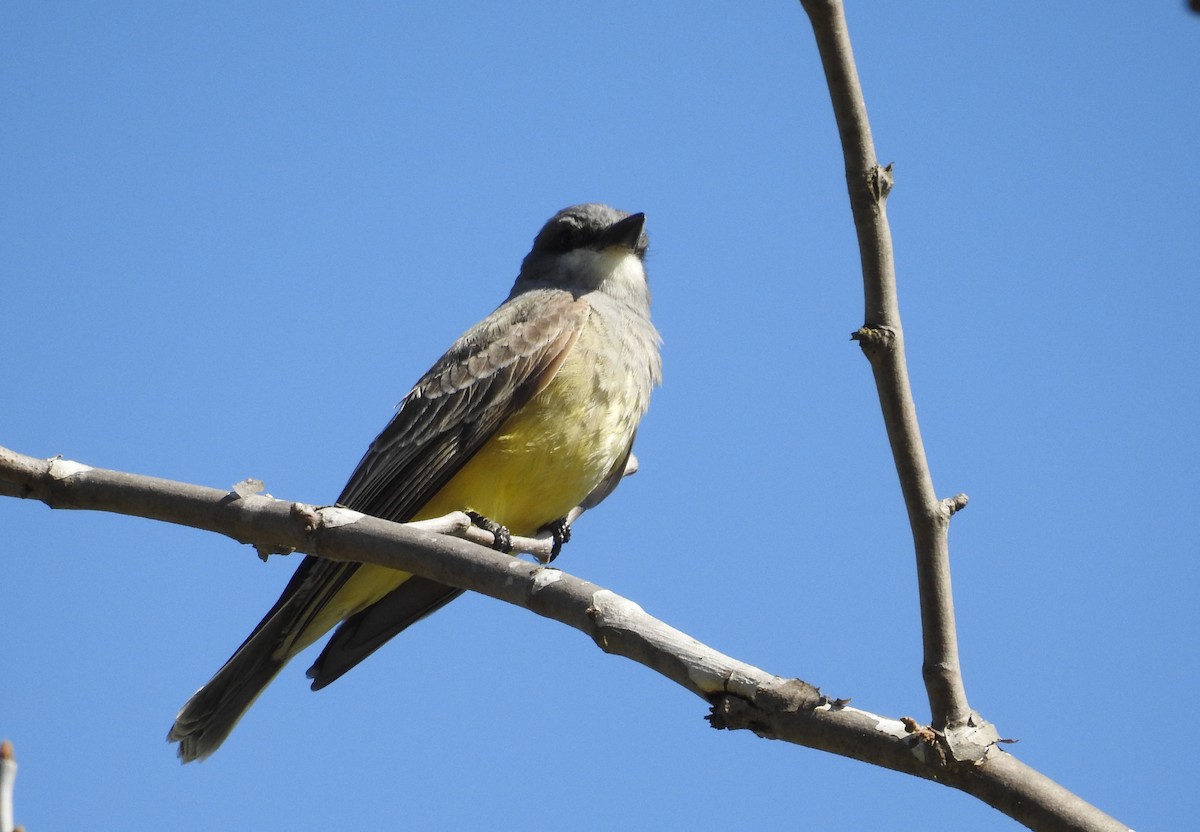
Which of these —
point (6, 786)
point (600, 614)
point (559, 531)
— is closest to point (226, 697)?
point (559, 531)

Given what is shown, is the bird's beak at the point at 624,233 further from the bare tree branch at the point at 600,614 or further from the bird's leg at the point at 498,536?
the bare tree branch at the point at 600,614

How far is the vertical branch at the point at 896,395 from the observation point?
336cm

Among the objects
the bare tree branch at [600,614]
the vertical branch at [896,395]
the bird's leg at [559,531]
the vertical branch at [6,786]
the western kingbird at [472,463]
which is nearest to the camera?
the vertical branch at [6,786]

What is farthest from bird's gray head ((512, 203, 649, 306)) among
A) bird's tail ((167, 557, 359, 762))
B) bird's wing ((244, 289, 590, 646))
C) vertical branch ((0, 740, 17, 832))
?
vertical branch ((0, 740, 17, 832))

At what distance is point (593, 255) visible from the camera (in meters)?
8.58

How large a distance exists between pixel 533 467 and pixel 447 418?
0.60 m

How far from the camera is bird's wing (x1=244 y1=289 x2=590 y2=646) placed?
627 cm

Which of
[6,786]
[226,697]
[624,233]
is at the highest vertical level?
[624,233]

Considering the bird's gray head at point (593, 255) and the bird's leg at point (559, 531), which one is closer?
the bird's leg at point (559, 531)

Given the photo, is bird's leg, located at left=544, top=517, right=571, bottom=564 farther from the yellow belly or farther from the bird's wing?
the bird's wing

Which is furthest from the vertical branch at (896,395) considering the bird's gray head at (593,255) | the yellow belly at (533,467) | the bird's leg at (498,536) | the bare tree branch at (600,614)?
the bird's gray head at (593,255)

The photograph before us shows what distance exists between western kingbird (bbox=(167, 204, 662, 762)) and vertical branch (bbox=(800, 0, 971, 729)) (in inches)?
133

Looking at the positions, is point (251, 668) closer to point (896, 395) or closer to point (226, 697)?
point (226, 697)

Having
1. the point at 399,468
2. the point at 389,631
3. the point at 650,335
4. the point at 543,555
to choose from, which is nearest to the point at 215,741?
the point at 389,631
